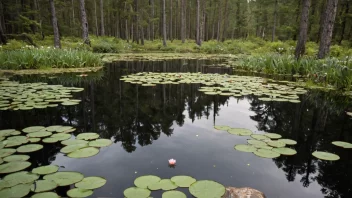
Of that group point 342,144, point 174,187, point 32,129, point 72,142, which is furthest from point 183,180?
point 32,129

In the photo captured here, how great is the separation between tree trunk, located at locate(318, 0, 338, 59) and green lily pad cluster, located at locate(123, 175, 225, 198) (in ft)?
31.7

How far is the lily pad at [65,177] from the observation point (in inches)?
77.7

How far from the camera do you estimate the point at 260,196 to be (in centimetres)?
184

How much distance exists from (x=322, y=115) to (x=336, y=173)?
2.28 metres

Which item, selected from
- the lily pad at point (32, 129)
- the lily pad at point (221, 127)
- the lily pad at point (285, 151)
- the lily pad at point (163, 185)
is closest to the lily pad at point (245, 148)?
the lily pad at point (285, 151)

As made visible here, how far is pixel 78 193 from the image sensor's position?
1.84 m

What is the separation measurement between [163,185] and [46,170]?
45.8 inches

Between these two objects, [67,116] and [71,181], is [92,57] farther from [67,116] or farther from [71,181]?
[71,181]

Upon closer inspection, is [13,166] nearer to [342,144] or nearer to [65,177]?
[65,177]

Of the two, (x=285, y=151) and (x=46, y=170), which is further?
(x=285, y=151)

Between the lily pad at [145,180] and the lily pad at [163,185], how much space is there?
0.04 m

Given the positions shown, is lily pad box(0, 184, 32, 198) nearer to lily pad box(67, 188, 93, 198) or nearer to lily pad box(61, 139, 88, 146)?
lily pad box(67, 188, 93, 198)

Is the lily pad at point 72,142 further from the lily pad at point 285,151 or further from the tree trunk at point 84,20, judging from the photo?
the tree trunk at point 84,20

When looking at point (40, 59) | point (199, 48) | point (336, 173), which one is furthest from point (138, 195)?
point (199, 48)
